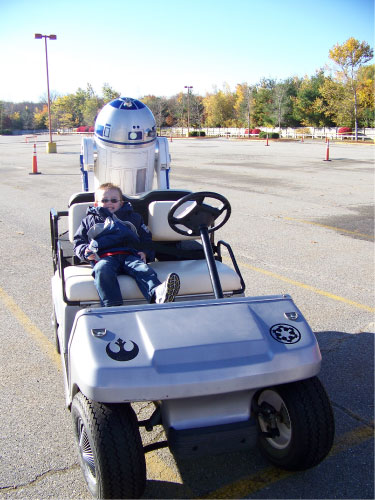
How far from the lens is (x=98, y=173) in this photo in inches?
261

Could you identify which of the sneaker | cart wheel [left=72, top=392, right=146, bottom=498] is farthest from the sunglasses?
cart wheel [left=72, top=392, right=146, bottom=498]

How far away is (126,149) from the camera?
20.8 ft

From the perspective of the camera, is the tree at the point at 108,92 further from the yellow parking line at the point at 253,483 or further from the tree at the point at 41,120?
the yellow parking line at the point at 253,483

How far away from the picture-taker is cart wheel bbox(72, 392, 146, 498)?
2.34 meters

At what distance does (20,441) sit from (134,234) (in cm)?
155

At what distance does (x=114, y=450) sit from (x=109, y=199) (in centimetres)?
205

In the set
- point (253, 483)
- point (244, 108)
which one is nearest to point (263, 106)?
point (244, 108)

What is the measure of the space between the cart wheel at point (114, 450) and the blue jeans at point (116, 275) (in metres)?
1.03

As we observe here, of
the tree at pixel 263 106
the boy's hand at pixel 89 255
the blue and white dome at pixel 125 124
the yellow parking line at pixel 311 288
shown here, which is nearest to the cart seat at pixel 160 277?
the boy's hand at pixel 89 255

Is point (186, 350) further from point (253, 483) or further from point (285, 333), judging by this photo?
point (253, 483)

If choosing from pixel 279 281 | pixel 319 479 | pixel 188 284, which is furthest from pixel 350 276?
pixel 319 479

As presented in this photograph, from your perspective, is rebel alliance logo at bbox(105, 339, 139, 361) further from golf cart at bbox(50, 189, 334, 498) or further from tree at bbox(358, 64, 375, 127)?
tree at bbox(358, 64, 375, 127)

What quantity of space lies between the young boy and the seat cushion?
0.06 meters

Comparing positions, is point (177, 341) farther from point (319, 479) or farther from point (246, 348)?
point (319, 479)
